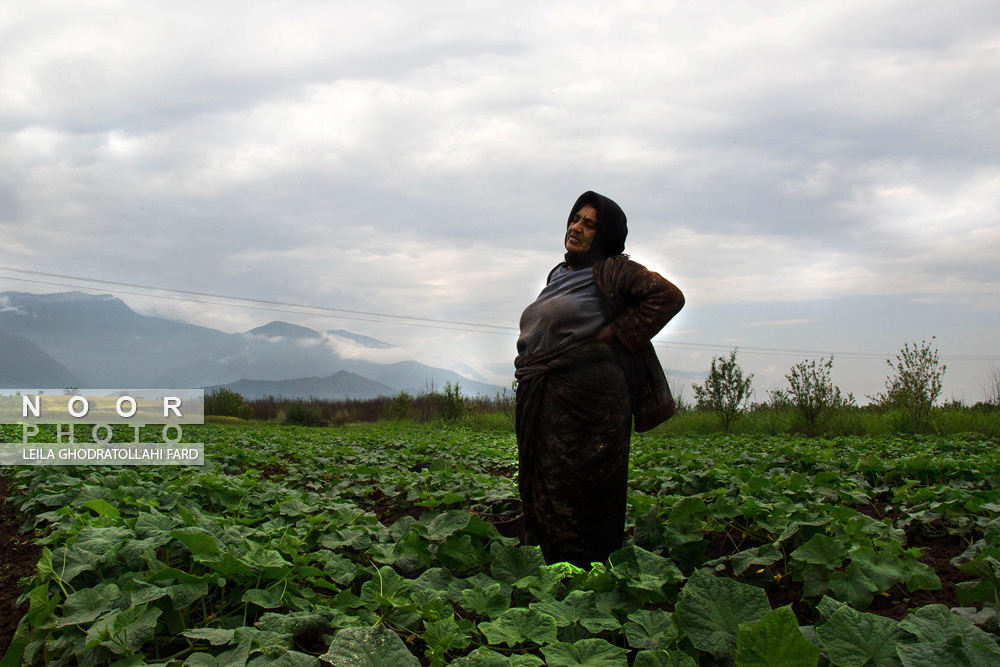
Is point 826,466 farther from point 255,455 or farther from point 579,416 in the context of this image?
point 255,455

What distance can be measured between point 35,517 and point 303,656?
3427mm

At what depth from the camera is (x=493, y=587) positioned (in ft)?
7.37

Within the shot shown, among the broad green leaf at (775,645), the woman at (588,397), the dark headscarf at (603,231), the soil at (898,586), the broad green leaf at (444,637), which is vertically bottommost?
the soil at (898,586)

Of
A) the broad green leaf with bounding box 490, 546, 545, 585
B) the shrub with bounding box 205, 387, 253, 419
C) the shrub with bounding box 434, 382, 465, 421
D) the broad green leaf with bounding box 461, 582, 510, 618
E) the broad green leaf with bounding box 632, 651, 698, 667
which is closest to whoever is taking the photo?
the broad green leaf with bounding box 632, 651, 698, 667

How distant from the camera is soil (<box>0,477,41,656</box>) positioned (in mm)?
2930

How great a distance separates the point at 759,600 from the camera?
193 cm

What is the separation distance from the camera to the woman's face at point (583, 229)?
364cm

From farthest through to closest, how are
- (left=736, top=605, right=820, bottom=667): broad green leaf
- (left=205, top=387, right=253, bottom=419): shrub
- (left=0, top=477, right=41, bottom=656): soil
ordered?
1. (left=205, top=387, right=253, bottom=419): shrub
2. (left=0, top=477, right=41, bottom=656): soil
3. (left=736, top=605, right=820, bottom=667): broad green leaf

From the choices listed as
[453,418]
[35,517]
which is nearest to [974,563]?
[35,517]

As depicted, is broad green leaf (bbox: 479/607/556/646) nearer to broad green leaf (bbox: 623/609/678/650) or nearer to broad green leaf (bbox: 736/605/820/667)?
broad green leaf (bbox: 623/609/678/650)

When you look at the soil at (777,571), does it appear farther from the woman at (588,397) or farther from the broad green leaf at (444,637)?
the broad green leaf at (444,637)

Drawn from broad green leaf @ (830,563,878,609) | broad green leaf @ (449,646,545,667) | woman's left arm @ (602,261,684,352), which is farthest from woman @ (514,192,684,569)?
broad green leaf @ (449,646,545,667)

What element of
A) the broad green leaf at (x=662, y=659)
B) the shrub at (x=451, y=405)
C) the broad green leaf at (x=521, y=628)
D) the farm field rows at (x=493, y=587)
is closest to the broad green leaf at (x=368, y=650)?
the farm field rows at (x=493, y=587)

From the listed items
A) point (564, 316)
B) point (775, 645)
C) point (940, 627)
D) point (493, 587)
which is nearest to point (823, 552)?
point (940, 627)
